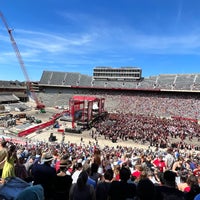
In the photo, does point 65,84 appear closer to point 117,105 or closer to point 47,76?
point 47,76

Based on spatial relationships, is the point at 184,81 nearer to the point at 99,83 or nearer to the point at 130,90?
the point at 130,90

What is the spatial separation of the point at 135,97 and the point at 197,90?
665 inches

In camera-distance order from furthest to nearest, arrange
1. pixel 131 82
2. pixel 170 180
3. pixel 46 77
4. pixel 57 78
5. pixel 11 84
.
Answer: pixel 11 84 < pixel 46 77 < pixel 57 78 < pixel 131 82 < pixel 170 180

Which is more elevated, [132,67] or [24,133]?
[132,67]

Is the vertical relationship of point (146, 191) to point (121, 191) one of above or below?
above

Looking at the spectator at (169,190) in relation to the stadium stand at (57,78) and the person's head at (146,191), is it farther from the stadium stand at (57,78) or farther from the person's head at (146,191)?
the stadium stand at (57,78)

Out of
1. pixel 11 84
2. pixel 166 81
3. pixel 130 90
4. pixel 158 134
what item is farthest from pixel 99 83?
pixel 158 134

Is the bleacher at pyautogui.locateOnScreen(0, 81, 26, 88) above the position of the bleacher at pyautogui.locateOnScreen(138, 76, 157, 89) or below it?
below

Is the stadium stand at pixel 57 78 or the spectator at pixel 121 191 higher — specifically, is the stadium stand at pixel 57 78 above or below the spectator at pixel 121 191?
above

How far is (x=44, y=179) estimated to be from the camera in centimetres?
482

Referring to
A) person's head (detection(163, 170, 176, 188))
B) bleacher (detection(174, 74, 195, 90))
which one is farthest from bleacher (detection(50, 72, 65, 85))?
person's head (detection(163, 170, 176, 188))

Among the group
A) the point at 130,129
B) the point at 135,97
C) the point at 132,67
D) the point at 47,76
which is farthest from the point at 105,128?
the point at 47,76

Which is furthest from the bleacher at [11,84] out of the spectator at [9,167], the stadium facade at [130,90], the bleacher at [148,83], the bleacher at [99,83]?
the spectator at [9,167]

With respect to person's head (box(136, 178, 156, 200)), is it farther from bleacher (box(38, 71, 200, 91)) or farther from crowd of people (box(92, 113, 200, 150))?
bleacher (box(38, 71, 200, 91))
